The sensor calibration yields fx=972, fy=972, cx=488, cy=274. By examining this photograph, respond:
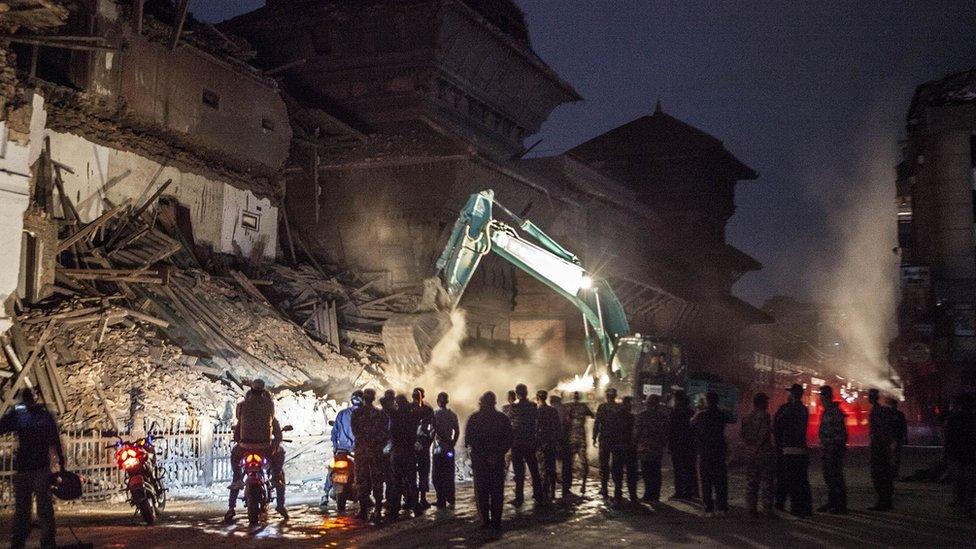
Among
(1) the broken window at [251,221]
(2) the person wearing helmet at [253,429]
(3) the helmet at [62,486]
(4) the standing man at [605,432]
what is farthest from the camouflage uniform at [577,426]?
(1) the broken window at [251,221]

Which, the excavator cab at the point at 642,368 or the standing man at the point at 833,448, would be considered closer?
the standing man at the point at 833,448

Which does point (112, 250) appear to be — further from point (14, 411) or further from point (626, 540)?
point (626, 540)

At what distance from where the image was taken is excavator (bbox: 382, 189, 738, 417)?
22953mm

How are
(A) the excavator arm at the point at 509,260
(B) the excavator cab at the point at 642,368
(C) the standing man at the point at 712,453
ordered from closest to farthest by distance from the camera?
(C) the standing man at the point at 712,453
(A) the excavator arm at the point at 509,260
(B) the excavator cab at the point at 642,368

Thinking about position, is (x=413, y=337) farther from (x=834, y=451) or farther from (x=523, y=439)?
(x=834, y=451)

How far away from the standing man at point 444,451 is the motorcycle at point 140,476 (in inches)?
158

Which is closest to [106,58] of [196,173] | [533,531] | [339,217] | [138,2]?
[138,2]

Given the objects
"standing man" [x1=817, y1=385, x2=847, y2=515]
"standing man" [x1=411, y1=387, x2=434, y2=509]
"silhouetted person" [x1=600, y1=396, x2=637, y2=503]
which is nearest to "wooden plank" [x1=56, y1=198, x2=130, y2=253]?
"standing man" [x1=411, y1=387, x2=434, y2=509]

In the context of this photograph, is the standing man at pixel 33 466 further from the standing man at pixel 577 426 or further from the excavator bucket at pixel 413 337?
the excavator bucket at pixel 413 337

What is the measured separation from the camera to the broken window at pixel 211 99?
83.1ft

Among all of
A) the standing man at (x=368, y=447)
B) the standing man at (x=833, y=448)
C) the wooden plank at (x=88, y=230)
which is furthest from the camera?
the wooden plank at (x=88, y=230)

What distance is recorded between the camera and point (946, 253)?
38.3 metres

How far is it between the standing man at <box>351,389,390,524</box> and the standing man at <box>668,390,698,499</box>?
5.16 m

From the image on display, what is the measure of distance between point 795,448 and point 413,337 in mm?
13257
